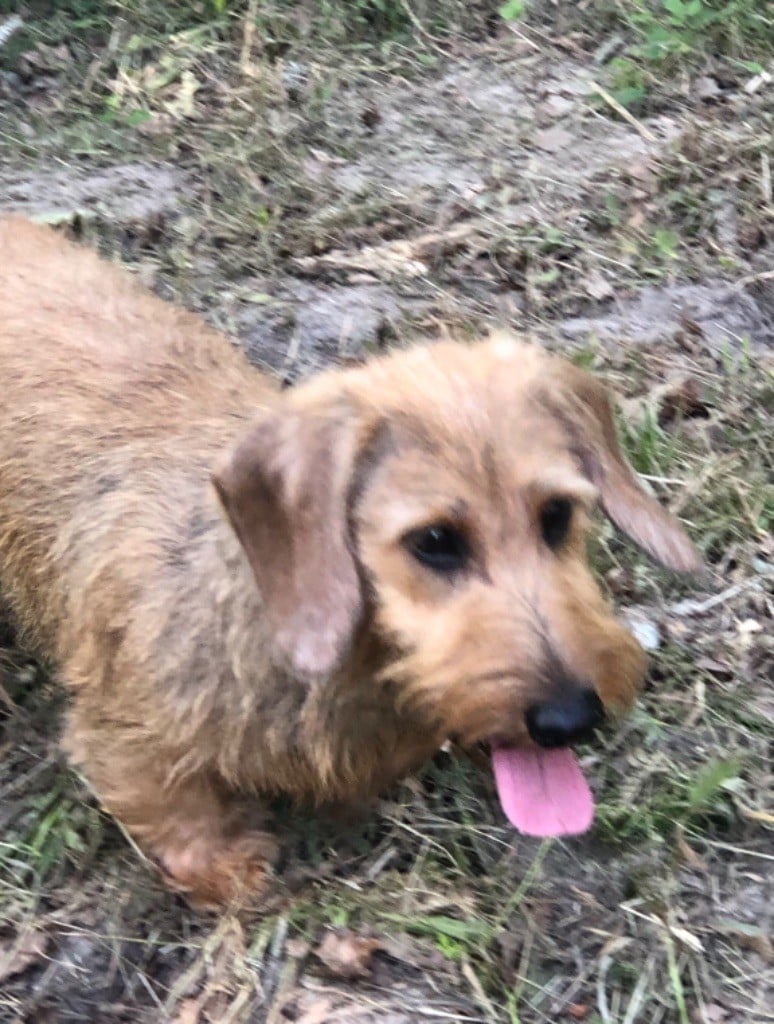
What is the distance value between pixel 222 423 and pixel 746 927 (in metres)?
1.85

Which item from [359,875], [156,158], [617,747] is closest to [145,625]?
[359,875]

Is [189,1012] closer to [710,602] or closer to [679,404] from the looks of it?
[710,602]

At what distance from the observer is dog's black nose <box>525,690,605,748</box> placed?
2168 millimetres

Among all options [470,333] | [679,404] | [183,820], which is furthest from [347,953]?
[470,333]

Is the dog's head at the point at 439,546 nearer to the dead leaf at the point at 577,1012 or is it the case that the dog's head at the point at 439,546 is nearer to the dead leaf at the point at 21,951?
the dead leaf at the point at 577,1012

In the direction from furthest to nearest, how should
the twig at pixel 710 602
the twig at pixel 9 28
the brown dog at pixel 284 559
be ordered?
the twig at pixel 9 28 < the twig at pixel 710 602 < the brown dog at pixel 284 559

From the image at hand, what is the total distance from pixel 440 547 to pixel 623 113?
13.1 ft

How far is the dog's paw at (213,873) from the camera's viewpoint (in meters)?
3.13

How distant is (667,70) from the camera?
5832 millimetres

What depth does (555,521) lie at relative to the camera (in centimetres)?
248

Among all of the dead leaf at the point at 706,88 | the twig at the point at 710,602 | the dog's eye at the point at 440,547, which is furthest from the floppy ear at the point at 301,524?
the dead leaf at the point at 706,88

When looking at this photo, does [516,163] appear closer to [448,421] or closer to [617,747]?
[617,747]

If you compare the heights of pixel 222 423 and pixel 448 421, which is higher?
pixel 448 421

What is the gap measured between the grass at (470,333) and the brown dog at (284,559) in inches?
11.1
